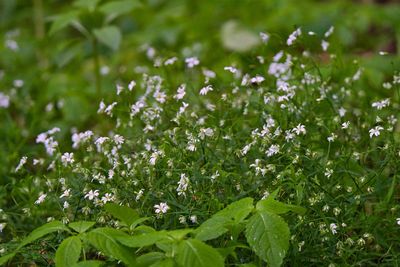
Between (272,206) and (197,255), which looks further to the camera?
(272,206)

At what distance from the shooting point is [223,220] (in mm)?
2025

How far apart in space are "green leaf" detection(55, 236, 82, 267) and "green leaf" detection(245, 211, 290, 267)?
0.51 metres

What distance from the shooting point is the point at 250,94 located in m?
3.01

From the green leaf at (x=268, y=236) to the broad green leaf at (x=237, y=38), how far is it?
312cm

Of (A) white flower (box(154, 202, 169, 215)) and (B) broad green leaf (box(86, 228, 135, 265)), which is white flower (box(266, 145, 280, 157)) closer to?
(A) white flower (box(154, 202, 169, 215))

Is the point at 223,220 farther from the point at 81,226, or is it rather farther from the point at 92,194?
the point at 92,194

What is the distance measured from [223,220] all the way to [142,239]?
26 centimetres

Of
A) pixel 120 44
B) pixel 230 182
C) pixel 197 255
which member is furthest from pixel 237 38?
pixel 197 255

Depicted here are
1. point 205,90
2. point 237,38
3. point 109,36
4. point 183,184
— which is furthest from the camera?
point 237,38

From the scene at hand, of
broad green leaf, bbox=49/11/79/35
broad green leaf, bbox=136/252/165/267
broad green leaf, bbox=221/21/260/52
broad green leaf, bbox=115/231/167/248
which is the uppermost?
broad green leaf, bbox=115/231/167/248

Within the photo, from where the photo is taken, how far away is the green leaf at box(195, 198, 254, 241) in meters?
1.95

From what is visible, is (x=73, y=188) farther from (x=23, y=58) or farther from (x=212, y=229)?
(x=23, y=58)

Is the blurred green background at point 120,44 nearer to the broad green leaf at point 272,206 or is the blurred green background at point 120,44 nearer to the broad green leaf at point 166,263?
the broad green leaf at point 272,206

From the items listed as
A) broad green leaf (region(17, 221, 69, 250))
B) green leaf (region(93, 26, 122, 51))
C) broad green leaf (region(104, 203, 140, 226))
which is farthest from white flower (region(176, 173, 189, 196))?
green leaf (region(93, 26, 122, 51))
